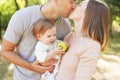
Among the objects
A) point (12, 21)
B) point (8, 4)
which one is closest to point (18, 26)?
point (12, 21)

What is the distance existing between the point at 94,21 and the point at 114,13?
1077cm

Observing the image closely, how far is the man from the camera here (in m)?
2.84

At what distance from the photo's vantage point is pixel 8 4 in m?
11.3

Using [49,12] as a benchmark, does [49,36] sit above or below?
below

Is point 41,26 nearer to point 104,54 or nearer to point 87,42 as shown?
point 87,42

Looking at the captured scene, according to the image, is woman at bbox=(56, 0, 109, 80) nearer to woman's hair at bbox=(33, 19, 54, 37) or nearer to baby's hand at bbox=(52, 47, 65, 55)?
baby's hand at bbox=(52, 47, 65, 55)

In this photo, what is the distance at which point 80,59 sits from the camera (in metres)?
2.58

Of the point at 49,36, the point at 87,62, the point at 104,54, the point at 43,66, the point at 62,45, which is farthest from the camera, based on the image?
the point at 104,54

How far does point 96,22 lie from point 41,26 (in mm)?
457

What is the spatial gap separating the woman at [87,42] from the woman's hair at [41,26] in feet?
0.75

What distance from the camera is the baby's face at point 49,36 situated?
2820 mm

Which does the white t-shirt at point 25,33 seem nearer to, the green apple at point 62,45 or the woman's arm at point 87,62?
the green apple at point 62,45

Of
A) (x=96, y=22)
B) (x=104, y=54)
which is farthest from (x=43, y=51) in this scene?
(x=104, y=54)

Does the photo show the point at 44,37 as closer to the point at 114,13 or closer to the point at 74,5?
the point at 74,5
